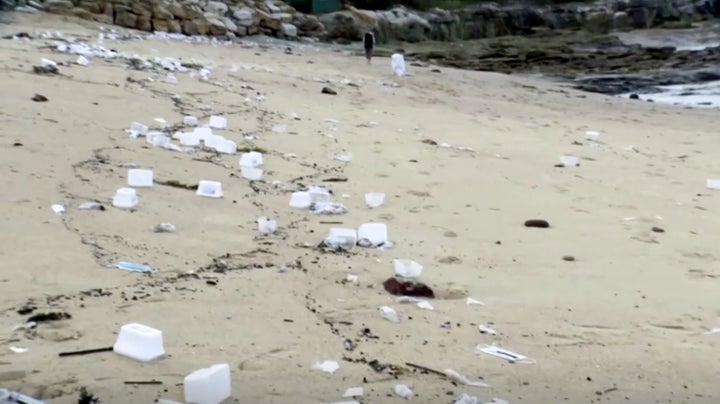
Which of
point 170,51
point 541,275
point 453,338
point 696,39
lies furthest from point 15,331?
point 696,39

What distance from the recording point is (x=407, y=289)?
325 centimetres

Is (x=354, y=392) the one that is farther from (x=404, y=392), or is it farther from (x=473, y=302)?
(x=473, y=302)

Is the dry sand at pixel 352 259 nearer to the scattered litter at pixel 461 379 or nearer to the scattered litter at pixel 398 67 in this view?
the scattered litter at pixel 461 379

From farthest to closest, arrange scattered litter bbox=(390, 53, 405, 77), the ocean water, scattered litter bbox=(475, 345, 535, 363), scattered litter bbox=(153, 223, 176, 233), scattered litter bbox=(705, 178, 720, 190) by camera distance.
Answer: the ocean water < scattered litter bbox=(390, 53, 405, 77) < scattered litter bbox=(705, 178, 720, 190) < scattered litter bbox=(153, 223, 176, 233) < scattered litter bbox=(475, 345, 535, 363)

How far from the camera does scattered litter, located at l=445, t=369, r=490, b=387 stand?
2475mm

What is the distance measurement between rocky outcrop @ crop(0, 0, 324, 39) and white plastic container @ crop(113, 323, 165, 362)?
1371 cm

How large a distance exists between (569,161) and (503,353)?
12.3ft

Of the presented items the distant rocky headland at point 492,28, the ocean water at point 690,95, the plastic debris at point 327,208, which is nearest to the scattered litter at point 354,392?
the plastic debris at point 327,208

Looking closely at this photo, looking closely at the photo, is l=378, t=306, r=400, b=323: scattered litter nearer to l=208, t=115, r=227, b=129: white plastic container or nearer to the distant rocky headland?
l=208, t=115, r=227, b=129: white plastic container

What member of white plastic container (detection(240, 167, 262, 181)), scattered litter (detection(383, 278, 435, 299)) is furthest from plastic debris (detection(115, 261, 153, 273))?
white plastic container (detection(240, 167, 262, 181))

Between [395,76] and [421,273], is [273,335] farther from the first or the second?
[395,76]

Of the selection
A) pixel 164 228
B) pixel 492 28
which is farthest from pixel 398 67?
pixel 492 28

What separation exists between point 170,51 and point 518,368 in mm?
9781

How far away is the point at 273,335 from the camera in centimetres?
274
